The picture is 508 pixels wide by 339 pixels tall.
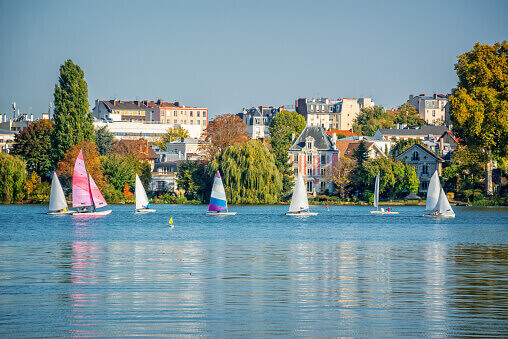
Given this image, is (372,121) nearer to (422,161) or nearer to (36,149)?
(422,161)

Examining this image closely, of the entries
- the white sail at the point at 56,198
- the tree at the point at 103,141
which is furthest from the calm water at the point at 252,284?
the tree at the point at 103,141

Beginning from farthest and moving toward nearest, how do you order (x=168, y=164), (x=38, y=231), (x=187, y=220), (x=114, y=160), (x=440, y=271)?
(x=168, y=164) → (x=114, y=160) → (x=187, y=220) → (x=38, y=231) → (x=440, y=271)

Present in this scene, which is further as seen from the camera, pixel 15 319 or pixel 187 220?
pixel 187 220

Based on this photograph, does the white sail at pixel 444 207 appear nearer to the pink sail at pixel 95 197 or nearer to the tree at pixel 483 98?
the tree at pixel 483 98

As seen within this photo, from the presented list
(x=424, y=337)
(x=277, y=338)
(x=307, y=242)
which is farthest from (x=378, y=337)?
(x=307, y=242)

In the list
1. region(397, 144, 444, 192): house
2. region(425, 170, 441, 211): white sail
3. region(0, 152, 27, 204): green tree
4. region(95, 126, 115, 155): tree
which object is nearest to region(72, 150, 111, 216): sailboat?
region(0, 152, 27, 204): green tree

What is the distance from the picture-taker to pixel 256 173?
83.8 metres

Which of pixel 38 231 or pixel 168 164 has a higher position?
pixel 168 164

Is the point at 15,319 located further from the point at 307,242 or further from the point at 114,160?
the point at 114,160

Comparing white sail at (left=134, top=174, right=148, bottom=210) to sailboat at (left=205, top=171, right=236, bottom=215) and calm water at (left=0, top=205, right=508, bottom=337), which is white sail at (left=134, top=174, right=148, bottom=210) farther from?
calm water at (left=0, top=205, right=508, bottom=337)

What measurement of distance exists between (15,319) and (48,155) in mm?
79881

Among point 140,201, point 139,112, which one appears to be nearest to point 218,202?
point 140,201

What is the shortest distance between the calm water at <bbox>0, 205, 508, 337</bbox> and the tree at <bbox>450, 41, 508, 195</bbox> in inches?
1305

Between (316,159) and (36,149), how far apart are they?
41.9m
